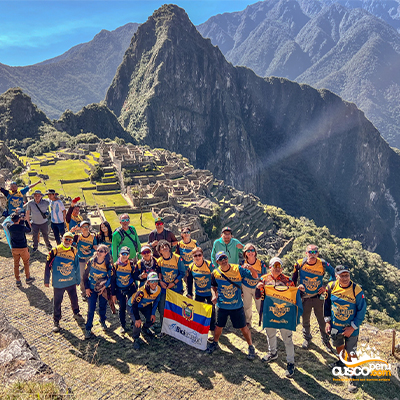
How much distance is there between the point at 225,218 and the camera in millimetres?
44469

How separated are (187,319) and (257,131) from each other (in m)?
192

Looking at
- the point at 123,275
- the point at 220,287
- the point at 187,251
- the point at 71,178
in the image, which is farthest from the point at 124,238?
the point at 71,178

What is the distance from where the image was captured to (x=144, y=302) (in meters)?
8.83

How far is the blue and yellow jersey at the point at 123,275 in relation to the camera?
29.7ft

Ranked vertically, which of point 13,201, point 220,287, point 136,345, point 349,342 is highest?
point 13,201

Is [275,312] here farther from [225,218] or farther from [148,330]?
[225,218]

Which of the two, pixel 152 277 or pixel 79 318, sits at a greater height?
pixel 152 277

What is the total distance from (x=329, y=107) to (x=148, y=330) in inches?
8150

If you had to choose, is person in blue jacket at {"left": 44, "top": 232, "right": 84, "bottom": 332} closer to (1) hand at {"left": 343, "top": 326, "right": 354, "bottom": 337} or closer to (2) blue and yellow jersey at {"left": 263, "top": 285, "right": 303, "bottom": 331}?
(2) blue and yellow jersey at {"left": 263, "top": 285, "right": 303, "bottom": 331}

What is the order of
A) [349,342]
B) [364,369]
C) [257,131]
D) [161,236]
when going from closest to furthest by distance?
[349,342], [364,369], [161,236], [257,131]

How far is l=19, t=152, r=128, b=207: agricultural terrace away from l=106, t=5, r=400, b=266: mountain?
231 feet

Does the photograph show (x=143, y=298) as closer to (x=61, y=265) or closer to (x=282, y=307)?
(x=61, y=265)

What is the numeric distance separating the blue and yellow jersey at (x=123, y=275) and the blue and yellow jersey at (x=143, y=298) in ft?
1.28

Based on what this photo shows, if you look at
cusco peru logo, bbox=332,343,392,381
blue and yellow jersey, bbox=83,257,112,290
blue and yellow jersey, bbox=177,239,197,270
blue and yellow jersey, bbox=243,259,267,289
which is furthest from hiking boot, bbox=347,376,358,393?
blue and yellow jersey, bbox=83,257,112,290
